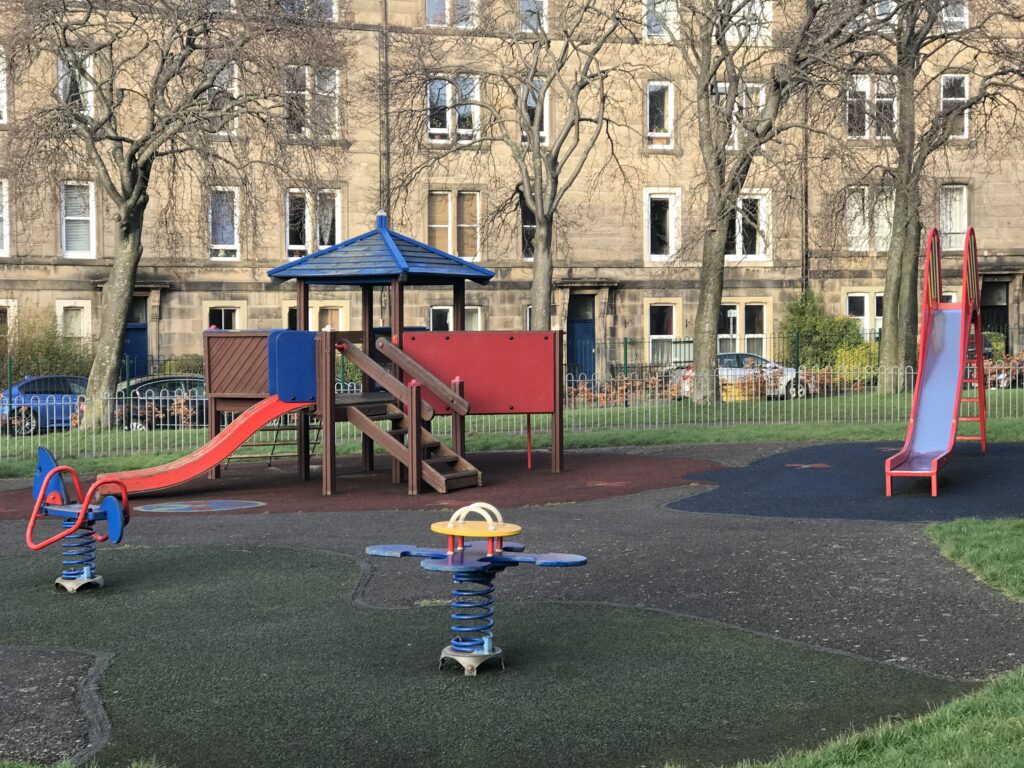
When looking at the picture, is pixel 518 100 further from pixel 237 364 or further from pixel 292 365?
pixel 292 365

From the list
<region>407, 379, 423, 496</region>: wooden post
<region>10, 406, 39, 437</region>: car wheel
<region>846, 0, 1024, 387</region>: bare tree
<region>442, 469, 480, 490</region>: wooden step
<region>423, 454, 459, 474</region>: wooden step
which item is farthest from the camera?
<region>846, 0, 1024, 387</region>: bare tree

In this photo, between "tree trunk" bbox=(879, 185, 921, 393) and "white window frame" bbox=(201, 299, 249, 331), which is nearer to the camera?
"tree trunk" bbox=(879, 185, 921, 393)

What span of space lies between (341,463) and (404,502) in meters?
5.93

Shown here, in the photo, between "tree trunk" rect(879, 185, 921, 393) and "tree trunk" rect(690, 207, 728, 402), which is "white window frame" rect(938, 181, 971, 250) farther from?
"tree trunk" rect(690, 207, 728, 402)

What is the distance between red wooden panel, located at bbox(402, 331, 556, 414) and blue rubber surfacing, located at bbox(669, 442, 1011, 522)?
2.75 meters

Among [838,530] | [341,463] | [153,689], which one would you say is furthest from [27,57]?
[153,689]

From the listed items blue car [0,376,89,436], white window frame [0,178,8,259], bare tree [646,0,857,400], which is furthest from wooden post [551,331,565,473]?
white window frame [0,178,8,259]

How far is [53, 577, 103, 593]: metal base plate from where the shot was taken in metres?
10.9

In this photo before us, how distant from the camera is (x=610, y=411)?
27.3 meters

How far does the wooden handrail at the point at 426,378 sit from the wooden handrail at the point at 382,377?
0.90 feet

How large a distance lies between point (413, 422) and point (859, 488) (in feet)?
18.8

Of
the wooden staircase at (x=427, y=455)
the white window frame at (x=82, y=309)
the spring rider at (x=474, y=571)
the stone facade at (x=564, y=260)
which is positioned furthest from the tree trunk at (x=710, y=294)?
the spring rider at (x=474, y=571)

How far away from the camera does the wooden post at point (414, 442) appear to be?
17.6 meters

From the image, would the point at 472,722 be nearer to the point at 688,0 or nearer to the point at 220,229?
the point at 688,0
